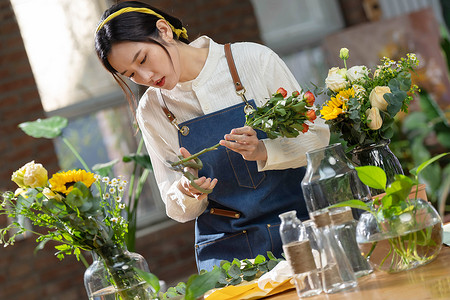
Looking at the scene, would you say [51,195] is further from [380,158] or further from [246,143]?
[380,158]

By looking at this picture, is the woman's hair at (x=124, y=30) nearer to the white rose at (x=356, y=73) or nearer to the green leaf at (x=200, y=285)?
the white rose at (x=356, y=73)

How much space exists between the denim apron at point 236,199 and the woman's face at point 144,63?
0.18m

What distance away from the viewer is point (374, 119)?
137 cm

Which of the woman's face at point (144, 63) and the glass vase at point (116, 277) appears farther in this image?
the woman's face at point (144, 63)

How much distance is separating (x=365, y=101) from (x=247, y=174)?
498mm

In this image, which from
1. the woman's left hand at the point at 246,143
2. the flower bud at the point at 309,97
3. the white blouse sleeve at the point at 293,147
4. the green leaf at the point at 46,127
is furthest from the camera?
the green leaf at the point at 46,127

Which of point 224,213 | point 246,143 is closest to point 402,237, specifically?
point 246,143

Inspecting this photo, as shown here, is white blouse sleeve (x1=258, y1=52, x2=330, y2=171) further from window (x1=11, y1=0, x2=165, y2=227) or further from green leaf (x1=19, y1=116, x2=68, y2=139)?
window (x1=11, y1=0, x2=165, y2=227)

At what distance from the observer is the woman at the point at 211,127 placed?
1722 millimetres

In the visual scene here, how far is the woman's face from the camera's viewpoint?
1718 mm

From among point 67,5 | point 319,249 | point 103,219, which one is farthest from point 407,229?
point 67,5

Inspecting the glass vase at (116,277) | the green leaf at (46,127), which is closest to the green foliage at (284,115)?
the glass vase at (116,277)

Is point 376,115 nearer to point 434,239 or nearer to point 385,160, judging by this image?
point 385,160

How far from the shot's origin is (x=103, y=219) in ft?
4.76
